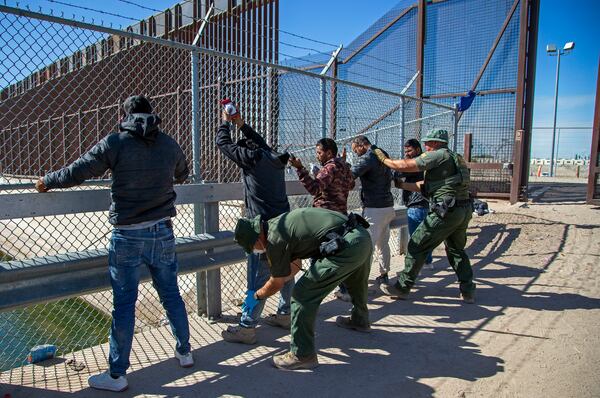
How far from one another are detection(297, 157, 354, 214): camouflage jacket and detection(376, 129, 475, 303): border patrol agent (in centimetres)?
66

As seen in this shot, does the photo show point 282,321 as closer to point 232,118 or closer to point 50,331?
point 232,118

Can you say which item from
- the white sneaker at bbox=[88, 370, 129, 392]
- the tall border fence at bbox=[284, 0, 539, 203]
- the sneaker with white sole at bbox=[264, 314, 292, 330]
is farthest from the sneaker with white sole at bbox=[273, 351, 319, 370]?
the tall border fence at bbox=[284, 0, 539, 203]

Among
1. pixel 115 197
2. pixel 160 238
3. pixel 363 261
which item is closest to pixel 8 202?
pixel 115 197

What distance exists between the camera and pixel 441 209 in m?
4.77

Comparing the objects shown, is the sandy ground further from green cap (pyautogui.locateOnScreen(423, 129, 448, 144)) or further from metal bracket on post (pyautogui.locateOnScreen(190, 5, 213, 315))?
green cap (pyautogui.locateOnScreen(423, 129, 448, 144))

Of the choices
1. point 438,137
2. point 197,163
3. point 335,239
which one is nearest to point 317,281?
point 335,239

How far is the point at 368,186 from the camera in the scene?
545 centimetres

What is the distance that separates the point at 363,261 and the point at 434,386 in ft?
3.34

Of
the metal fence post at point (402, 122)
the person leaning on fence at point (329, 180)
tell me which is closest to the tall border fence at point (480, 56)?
the metal fence post at point (402, 122)

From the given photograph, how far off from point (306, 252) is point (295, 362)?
2.79ft

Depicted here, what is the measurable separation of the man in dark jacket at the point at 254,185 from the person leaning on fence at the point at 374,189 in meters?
1.56

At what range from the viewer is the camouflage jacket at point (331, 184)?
4.40 metres

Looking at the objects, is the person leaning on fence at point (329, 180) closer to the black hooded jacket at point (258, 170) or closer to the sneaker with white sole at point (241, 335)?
the black hooded jacket at point (258, 170)

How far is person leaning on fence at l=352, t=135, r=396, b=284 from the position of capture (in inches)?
206
